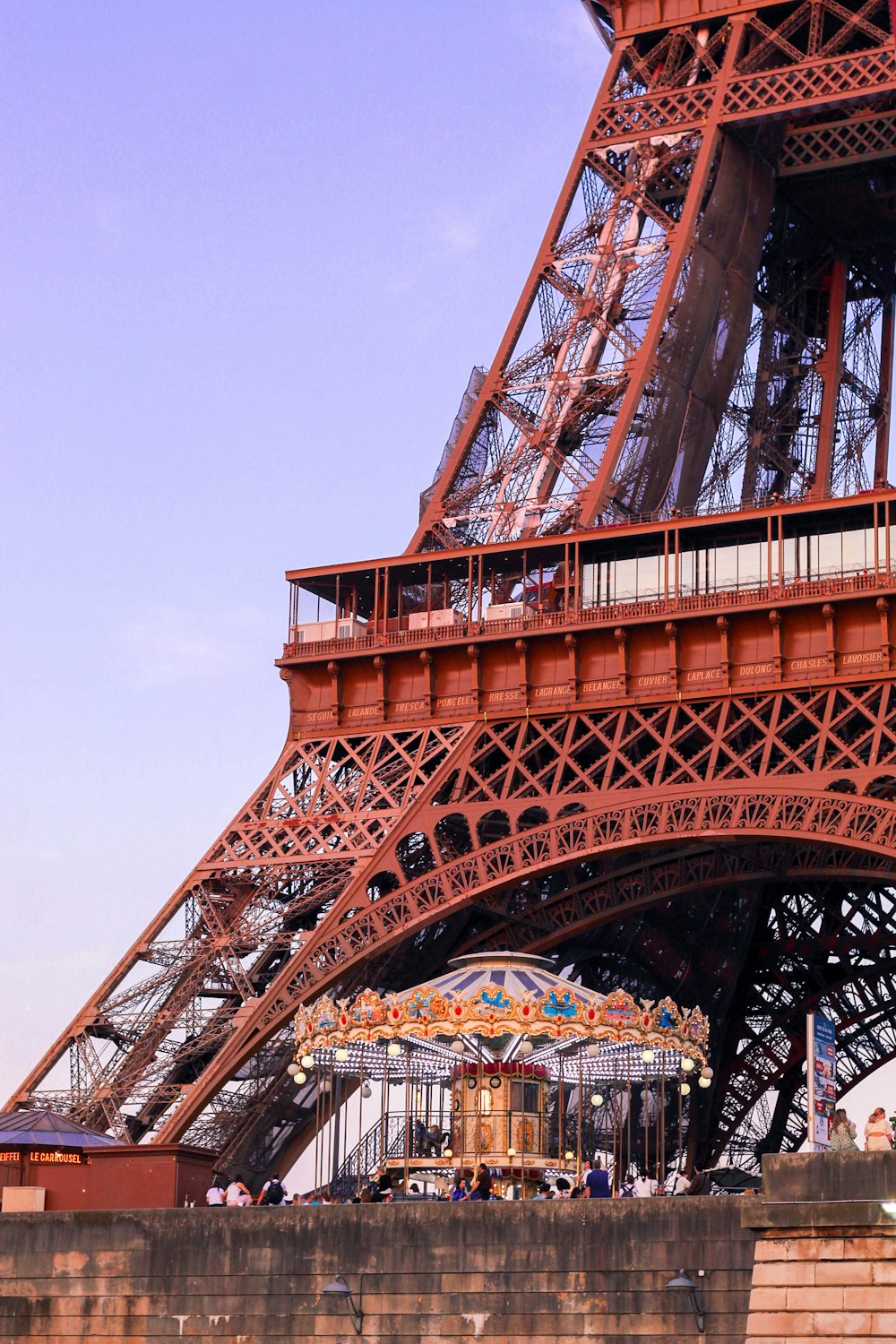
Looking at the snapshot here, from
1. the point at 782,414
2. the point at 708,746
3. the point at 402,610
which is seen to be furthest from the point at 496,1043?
the point at 782,414

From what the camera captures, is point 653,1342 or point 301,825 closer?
point 653,1342

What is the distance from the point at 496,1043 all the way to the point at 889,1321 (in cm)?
1721

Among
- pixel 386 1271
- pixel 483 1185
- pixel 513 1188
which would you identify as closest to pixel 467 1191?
pixel 483 1185

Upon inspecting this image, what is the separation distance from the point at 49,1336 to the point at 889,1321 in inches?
594

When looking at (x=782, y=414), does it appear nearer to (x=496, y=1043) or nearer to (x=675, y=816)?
(x=675, y=816)

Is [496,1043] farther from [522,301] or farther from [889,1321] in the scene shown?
[522,301]

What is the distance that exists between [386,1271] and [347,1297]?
29.5 inches

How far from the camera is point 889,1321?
3341cm

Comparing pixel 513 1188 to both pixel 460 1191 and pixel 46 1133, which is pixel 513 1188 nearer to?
pixel 460 1191

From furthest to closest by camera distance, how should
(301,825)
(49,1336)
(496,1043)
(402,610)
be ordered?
(402,610) → (301,825) → (496,1043) → (49,1336)

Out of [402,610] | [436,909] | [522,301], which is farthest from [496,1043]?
[522,301]

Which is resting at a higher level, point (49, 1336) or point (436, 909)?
point (436, 909)

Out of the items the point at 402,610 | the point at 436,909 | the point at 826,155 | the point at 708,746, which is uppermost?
the point at 826,155

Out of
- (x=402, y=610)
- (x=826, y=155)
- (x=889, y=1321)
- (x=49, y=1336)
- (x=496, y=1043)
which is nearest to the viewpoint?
(x=889, y=1321)
